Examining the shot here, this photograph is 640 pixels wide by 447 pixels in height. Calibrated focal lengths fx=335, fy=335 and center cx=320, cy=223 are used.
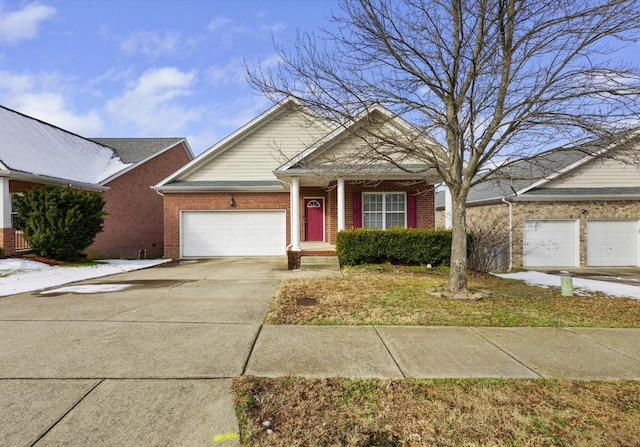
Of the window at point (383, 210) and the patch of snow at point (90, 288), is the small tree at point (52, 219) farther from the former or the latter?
the window at point (383, 210)

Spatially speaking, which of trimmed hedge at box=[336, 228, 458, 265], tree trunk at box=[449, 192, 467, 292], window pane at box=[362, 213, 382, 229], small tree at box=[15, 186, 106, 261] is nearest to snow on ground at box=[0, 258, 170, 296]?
small tree at box=[15, 186, 106, 261]

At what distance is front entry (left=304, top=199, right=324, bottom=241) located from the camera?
15203 millimetres

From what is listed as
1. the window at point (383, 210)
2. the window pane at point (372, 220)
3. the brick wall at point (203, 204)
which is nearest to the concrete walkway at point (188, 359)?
the window pane at point (372, 220)

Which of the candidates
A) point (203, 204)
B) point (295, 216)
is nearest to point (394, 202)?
point (295, 216)

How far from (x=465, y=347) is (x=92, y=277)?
1014 centimetres

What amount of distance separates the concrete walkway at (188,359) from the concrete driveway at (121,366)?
1 centimetres

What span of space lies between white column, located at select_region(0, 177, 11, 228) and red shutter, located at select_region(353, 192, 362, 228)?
13.5 meters

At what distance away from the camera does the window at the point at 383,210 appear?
14000 mm

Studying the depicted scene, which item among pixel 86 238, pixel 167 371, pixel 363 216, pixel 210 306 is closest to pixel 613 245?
pixel 363 216

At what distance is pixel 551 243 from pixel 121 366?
16551 millimetres

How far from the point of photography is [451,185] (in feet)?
24.5

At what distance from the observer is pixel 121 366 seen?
144 inches

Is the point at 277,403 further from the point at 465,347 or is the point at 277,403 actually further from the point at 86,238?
the point at 86,238

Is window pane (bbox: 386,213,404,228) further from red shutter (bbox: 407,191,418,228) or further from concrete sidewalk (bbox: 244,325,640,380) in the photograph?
concrete sidewalk (bbox: 244,325,640,380)
